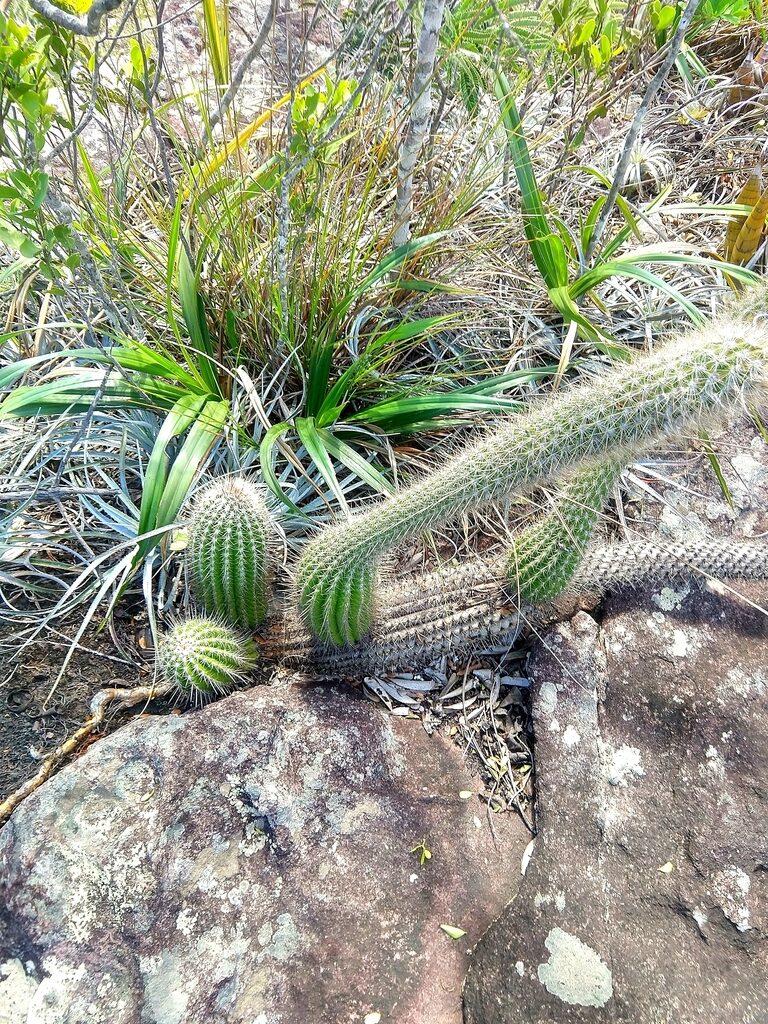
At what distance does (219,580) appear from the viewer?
61.6 inches

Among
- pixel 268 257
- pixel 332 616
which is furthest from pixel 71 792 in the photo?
pixel 268 257

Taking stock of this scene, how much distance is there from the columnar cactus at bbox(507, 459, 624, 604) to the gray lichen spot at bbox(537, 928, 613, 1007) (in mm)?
691

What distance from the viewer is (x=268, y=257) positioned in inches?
79.8

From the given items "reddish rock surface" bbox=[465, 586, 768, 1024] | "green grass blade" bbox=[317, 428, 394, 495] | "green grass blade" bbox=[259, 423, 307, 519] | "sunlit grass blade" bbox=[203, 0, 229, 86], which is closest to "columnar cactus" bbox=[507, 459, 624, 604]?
"reddish rock surface" bbox=[465, 586, 768, 1024]

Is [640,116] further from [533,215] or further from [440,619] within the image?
[440,619]

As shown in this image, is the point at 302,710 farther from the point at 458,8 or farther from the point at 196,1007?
the point at 458,8

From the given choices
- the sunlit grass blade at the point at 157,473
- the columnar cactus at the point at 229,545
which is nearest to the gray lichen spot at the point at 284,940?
the columnar cactus at the point at 229,545

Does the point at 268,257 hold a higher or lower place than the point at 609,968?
higher

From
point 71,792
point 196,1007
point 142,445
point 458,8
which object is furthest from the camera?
point 458,8

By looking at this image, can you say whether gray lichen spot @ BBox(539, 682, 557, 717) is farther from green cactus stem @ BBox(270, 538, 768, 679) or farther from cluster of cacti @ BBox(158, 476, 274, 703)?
cluster of cacti @ BBox(158, 476, 274, 703)

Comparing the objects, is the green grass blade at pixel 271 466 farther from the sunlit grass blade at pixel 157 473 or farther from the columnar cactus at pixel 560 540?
the columnar cactus at pixel 560 540

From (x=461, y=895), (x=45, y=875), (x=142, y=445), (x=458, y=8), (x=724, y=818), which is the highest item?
(x=458, y=8)

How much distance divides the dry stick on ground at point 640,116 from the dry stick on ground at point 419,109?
25.6 inches

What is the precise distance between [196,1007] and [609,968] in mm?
726
